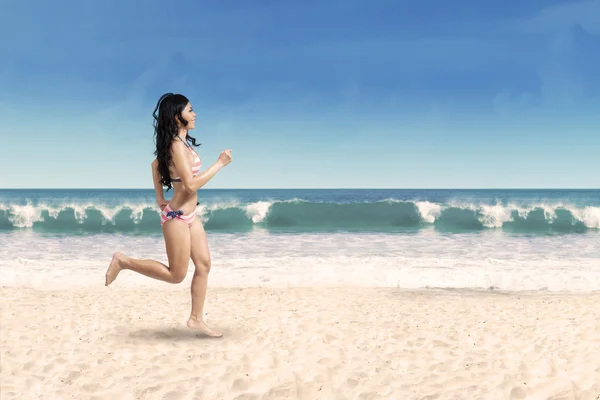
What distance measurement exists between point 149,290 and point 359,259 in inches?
228

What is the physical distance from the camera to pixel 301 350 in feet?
17.6

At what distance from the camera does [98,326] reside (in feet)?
20.2

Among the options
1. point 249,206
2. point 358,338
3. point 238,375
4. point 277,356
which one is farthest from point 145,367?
point 249,206

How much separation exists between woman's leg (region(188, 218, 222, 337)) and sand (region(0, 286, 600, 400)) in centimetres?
21

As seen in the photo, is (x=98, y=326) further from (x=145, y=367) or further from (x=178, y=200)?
(x=178, y=200)

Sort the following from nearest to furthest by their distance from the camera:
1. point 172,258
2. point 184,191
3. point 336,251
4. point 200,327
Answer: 1. point 184,191
2. point 172,258
3. point 200,327
4. point 336,251

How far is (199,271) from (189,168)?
1.15m

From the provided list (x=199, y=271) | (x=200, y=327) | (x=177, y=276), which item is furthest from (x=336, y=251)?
(x=177, y=276)

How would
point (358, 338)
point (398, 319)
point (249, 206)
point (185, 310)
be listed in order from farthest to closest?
point (249, 206) < point (185, 310) < point (398, 319) < point (358, 338)

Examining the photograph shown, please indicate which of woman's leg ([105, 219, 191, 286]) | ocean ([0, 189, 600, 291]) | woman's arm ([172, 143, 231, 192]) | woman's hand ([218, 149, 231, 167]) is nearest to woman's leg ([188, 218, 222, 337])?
woman's leg ([105, 219, 191, 286])

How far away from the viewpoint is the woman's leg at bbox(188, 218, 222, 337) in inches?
199

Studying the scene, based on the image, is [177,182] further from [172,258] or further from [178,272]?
[178,272]

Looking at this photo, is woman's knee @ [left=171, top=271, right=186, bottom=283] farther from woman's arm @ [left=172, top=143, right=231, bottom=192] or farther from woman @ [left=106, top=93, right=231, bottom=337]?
woman's arm @ [left=172, top=143, right=231, bottom=192]

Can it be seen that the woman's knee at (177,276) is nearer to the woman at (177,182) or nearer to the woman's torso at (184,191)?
the woman at (177,182)
